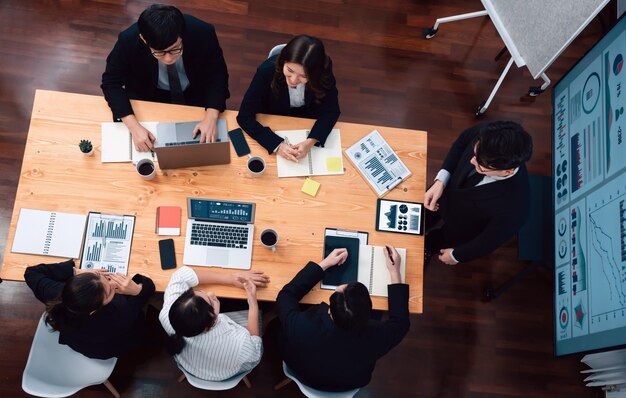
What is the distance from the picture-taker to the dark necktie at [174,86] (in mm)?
2769

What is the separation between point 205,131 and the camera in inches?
103

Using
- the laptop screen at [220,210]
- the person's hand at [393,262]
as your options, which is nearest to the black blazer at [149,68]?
the laptop screen at [220,210]

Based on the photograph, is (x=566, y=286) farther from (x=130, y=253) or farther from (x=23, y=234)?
(x=23, y=234)

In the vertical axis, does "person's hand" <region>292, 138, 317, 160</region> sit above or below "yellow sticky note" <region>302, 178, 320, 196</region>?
above

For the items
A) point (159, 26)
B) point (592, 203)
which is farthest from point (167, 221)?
point (592, 203)

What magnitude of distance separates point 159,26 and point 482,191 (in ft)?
5.48

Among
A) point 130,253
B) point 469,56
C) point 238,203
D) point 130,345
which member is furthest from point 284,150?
point 469,56

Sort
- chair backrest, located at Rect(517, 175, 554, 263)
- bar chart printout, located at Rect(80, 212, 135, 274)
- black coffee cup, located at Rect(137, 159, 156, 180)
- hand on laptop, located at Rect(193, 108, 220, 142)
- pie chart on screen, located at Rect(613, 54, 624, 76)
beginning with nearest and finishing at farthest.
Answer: bar chart printout, located at Rect(80, 212, 135, 274) → black coffee cup, located at Rect(137, 159, 156, 180) → hand on laptop, located at Rect(193, 108, 220, 142) → pie chart on screen, located at Rect(613, 54, 624, 76) → chair backrest, located at Rect(517, 175, 554, 263)

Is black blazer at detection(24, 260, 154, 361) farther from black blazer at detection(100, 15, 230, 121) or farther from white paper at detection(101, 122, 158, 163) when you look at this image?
black blazer at detection(100, 15, 230, 121)

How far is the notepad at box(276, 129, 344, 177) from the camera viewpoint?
8.77 feet

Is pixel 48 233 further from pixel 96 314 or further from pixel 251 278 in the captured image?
pixel 251 278

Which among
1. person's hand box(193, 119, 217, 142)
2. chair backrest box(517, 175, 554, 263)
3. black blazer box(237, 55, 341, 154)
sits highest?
black blazer box(237, 55, 341, 154)

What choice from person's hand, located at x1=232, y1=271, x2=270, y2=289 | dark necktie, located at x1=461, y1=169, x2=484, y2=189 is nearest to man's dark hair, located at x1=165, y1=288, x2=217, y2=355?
person's hand, located at x1=232, y1=271, x2=270, y2=289

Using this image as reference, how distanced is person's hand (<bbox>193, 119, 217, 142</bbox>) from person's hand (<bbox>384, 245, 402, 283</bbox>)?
1079 millimetres
